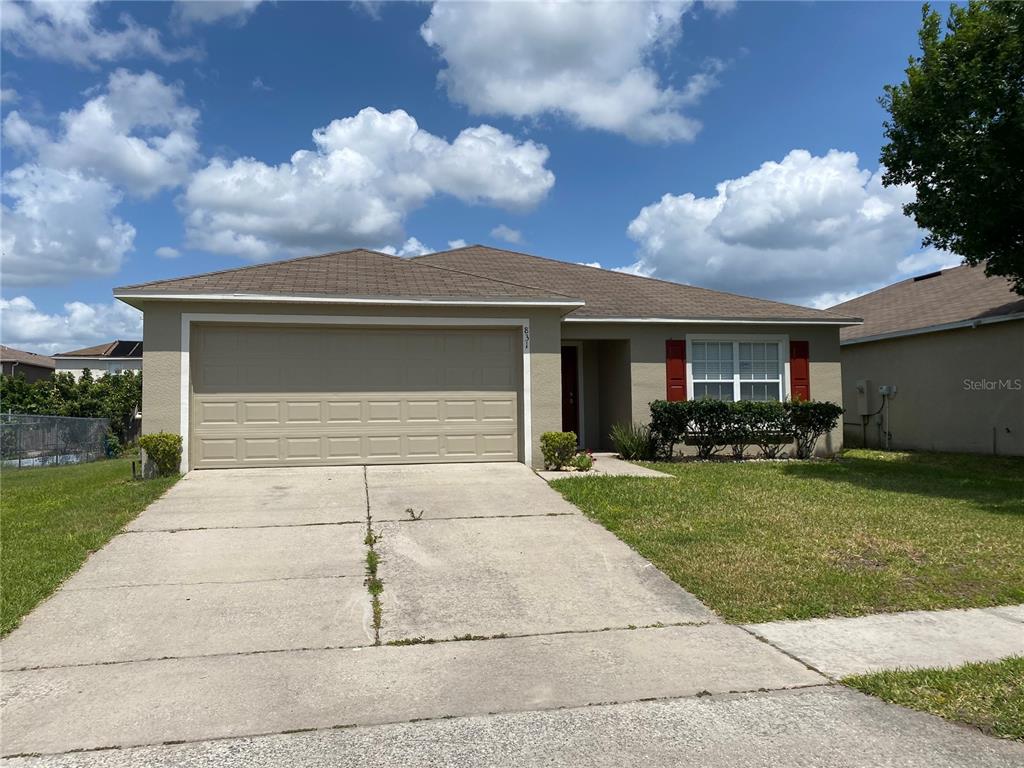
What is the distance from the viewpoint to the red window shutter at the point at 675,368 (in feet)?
44.9

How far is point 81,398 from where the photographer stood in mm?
22984

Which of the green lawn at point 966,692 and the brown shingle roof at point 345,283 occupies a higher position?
the brown shingle roof at point 345,283

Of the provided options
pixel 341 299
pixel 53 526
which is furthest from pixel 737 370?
pixel 53 526

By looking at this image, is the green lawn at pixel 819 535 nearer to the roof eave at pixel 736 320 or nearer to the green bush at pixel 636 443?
the green bush at pixel 636 443

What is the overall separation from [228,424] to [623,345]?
24.4 ft

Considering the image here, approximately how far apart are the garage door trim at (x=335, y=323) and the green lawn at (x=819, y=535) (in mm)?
2011

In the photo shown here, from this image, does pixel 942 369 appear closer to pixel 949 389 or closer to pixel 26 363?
pixel 949 389

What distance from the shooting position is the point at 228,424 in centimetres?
1071

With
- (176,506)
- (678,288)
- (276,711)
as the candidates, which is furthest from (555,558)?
(678,288)

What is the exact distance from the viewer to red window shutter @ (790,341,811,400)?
14133 mm

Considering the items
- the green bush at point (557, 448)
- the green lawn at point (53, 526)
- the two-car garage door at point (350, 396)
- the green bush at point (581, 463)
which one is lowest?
the green lawn at point (53, 526)

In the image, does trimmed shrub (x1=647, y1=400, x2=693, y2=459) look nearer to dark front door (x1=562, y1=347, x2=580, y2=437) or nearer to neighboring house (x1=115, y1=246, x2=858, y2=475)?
dark front door (x1=562, y1=347, x2=580, y2=437)

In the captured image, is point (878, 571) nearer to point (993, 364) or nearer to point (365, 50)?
point (993, 364)

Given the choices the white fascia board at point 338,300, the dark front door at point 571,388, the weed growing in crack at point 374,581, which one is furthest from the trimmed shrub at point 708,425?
the weed growing in crack at point 374,581
